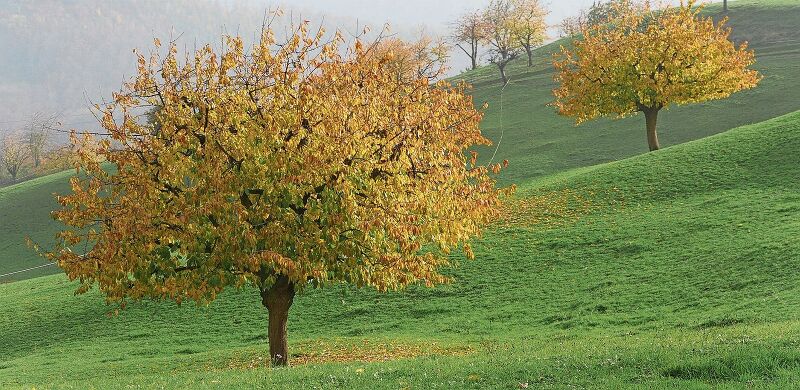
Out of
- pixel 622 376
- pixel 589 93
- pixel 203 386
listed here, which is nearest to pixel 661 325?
pixel 622 376

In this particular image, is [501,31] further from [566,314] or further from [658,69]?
[566,314]

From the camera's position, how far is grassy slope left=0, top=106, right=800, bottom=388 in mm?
16219

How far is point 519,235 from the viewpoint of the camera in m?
42.2

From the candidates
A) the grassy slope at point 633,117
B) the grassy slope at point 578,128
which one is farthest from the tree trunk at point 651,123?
the grassy slope at point 578,128

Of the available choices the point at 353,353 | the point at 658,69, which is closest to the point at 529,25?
the point at 658,69

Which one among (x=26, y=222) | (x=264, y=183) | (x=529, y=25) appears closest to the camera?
(x=264, y=183)

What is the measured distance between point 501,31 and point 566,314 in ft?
390

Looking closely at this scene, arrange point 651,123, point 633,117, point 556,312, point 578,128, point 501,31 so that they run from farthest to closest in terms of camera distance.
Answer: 1. point 501,31
2. point 578,128
3. point 633,117
4. point 651,123
5. point 556,312

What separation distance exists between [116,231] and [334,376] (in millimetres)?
7693

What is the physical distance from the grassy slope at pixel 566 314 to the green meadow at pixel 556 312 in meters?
0.12

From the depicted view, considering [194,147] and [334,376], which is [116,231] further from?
[334,376]

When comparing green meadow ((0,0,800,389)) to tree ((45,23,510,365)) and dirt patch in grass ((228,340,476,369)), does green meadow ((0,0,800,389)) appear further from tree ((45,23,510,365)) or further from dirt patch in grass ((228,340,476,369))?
tree ((45,23,510,365))

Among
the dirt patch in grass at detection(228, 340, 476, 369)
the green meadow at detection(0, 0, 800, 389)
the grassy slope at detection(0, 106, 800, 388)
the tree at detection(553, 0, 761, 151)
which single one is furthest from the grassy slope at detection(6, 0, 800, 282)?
the dirt patch in grass at detection(228, 340, 476, 369)

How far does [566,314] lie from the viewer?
29.7m
